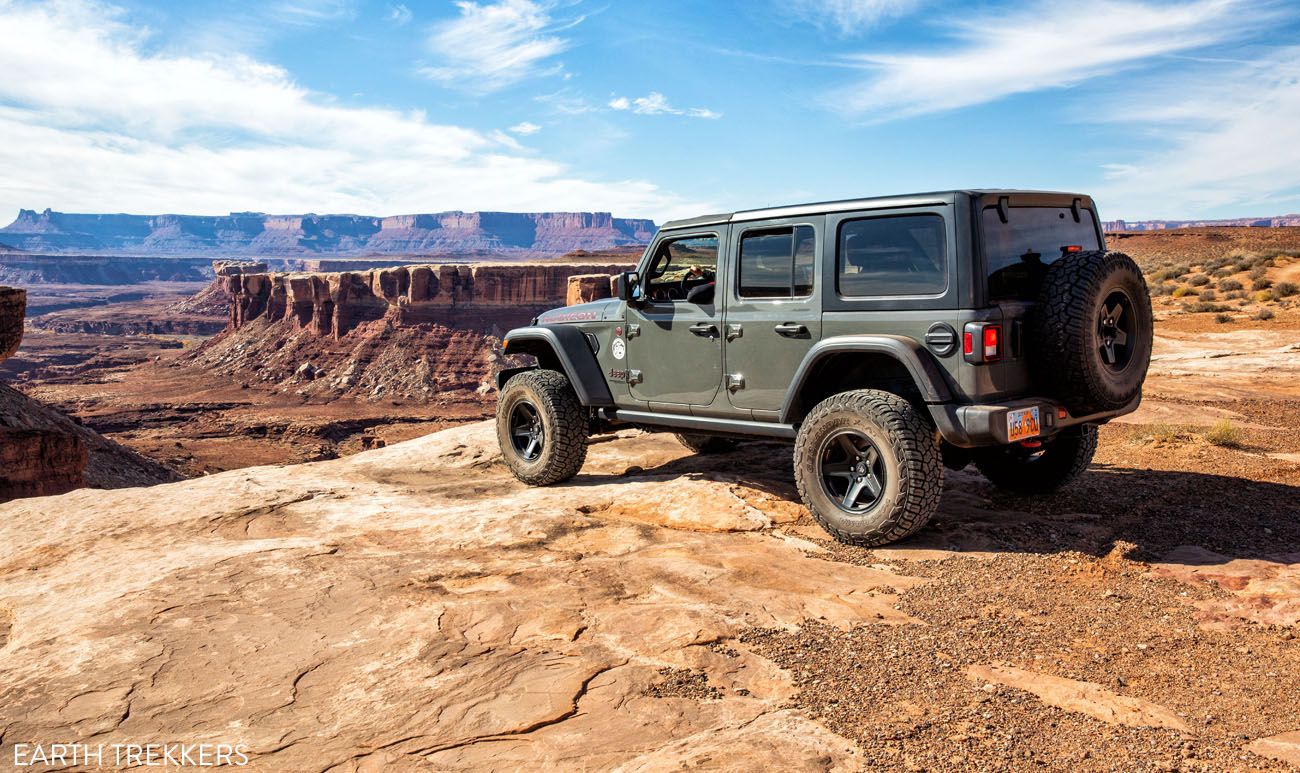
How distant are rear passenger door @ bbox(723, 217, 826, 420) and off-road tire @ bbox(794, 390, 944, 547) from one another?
19.9 inches

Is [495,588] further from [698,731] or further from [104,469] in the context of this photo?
[104,469]

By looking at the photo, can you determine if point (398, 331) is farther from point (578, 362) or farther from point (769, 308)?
point (769, 308)

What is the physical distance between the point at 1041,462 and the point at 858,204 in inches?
102

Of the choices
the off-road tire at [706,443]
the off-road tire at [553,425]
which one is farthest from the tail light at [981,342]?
the off-road tire at [706,443]

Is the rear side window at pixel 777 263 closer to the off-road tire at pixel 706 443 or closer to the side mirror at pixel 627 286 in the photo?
the side mirror at pixel 627 286

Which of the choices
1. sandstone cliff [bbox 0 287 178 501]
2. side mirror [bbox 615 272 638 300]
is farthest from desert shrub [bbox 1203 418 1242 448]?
sandstone cliff [bbox 0 287 178 501]

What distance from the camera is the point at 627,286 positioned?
687cm

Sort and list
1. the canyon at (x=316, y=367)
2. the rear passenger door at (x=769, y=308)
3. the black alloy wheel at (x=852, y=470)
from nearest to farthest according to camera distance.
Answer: the black alloy wheel at (x=852, y=470), the rear passenger door at (x=769, y=308), the canyon at (x=316, y=367)

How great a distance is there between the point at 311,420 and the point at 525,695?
54865 millimetres

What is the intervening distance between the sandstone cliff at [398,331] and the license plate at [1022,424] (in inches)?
2348

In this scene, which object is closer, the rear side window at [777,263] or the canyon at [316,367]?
the rear side window at [777,263]

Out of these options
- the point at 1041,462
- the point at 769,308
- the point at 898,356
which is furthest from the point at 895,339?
the point at 1041,462

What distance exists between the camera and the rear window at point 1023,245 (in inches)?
207

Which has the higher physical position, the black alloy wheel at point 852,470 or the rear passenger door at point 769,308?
the rear passenger door at point 769,308
